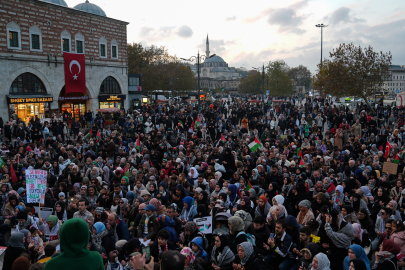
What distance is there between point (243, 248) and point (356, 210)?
3921 millimetres

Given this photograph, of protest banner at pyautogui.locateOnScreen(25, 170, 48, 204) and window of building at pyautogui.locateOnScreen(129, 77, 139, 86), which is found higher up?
window of building at pyautogui.locateOnScreen(129, 77, 139, 86)

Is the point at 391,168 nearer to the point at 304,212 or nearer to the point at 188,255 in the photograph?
the point at 304,212

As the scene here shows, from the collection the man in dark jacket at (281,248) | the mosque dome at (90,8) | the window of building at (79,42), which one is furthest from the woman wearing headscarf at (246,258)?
the mosque dome at (90,8)

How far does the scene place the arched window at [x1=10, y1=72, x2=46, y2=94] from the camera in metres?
26.6

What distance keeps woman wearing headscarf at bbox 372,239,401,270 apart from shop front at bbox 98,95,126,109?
31.7 meters

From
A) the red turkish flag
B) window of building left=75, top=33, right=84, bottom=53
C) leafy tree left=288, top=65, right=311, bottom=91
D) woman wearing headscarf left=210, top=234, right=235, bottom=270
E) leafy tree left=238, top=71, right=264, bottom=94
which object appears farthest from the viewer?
leafy tree left=288, top=65, right=311, bottom=91

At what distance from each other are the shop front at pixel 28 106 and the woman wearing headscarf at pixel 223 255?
24.6 metres

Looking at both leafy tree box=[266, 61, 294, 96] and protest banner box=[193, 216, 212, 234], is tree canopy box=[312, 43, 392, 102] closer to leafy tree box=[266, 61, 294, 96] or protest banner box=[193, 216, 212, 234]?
protest banner box=[193, 216, 212, 234]

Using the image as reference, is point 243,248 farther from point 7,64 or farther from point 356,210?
point 7,64

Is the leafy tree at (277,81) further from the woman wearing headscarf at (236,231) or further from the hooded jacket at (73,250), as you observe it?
the hooded jacket at (73,250)

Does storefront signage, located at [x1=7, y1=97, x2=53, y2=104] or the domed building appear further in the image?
the domed building

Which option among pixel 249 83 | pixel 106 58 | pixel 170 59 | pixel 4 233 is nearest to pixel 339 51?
pixel 106 58

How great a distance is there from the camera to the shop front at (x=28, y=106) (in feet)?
84.5

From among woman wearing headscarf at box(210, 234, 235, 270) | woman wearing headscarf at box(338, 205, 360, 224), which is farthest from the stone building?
woman wearing headscarf at box(338, 205, 360, 224)
